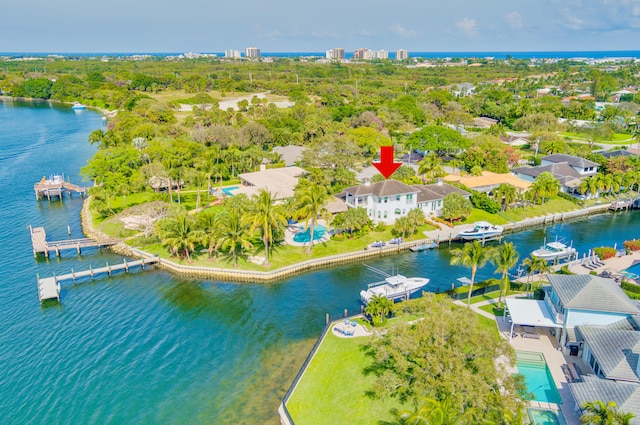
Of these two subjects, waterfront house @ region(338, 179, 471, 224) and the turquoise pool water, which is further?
waterfront house @ region(338, 179, 471, 224)

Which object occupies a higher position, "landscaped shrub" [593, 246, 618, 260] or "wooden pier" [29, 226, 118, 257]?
"landscaped shrub" [593, 246, 618, 260]

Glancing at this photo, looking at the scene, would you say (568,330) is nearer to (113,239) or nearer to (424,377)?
(424,377)

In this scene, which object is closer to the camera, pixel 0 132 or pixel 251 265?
pixel 251 265

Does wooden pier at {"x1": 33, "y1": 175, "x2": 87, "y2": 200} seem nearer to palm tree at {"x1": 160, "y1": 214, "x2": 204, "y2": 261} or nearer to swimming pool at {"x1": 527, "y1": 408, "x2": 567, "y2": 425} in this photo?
palm tree at {"x1": 160, "y1": 214, "x2": 204, "y2": 261}

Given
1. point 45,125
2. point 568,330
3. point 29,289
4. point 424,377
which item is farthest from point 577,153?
point 45,125

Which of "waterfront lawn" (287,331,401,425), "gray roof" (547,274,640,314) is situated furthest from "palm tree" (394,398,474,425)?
"gray roof" (547,274,640,314)
